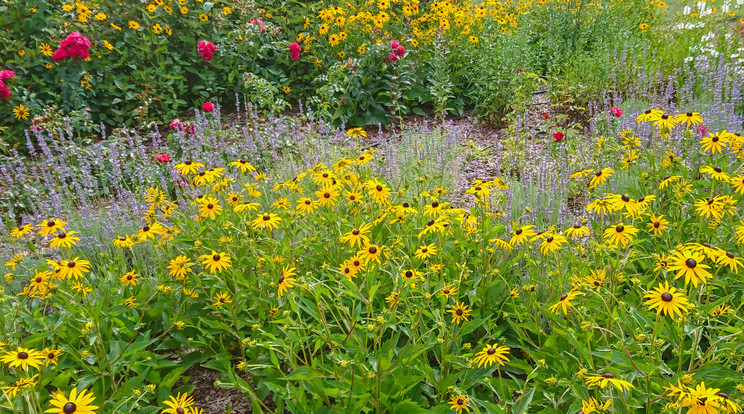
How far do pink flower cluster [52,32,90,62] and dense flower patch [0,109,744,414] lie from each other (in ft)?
9.11

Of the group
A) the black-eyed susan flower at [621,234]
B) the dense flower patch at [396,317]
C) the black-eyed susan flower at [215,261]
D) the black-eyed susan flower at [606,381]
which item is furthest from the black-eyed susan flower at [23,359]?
the black-eyed susan flower at [621,234]

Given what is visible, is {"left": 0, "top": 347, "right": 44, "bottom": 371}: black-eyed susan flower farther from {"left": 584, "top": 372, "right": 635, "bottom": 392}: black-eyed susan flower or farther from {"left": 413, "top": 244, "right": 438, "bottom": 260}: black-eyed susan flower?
{"left": 584, "top": 372, "right": 635, "bottom": 392}: black-eyed susan flower

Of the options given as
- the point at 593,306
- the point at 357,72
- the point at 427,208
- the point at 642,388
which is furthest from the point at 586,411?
the point at 357,72

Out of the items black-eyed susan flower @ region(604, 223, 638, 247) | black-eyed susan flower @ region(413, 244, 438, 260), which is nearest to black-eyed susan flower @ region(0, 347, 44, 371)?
black-eyed susan flower @ region(413, 244, 438, 260)

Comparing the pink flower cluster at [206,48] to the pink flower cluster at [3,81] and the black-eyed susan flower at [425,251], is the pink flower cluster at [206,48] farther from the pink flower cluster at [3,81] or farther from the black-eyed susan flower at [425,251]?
the black-eyed susan flower at [425,251]

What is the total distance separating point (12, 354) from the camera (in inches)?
58.6

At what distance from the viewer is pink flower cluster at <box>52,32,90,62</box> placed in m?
4.47

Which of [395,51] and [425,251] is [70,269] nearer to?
[425,251]

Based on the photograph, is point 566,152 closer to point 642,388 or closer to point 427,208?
point 427,208

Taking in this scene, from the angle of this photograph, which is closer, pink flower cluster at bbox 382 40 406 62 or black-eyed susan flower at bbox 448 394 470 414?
black-eyed susan flower at bbox 448 394 470 414

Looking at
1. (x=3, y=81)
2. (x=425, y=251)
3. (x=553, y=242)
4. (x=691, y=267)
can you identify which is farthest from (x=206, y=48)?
(x=691, y=267)

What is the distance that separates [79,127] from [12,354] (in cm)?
386

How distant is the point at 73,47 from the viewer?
452 centimetres

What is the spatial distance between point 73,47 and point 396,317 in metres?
4.26
